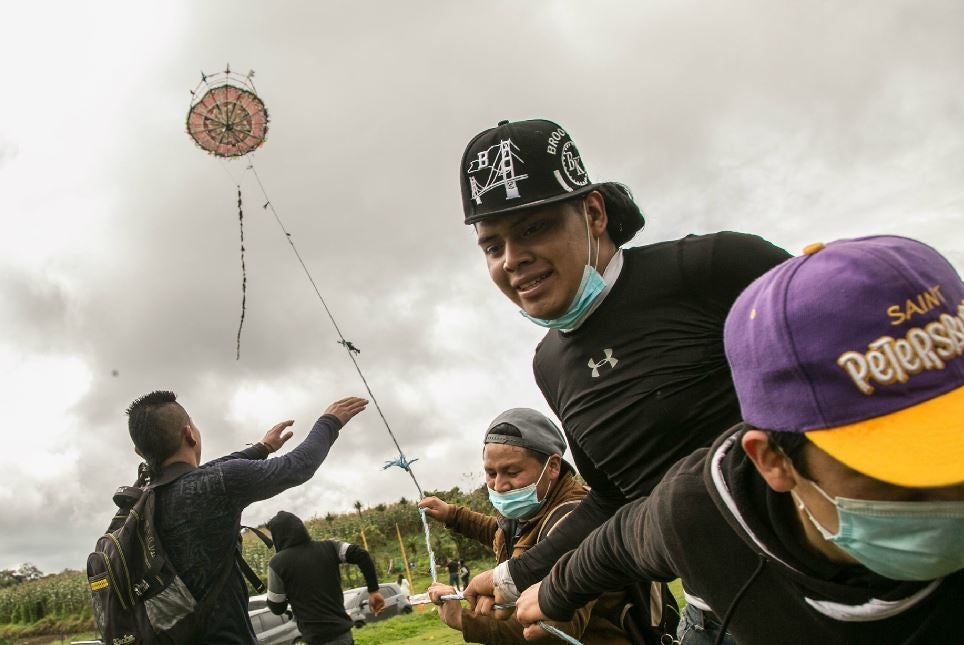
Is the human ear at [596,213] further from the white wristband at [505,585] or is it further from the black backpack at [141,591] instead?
the black backpack at [141,591]

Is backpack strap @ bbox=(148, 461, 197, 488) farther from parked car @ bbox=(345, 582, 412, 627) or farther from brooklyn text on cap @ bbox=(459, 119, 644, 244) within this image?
parked car @ bbox=(345, 582, 412, 627)

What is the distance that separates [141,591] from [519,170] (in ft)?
9.81

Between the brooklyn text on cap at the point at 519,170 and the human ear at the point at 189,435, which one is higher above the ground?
the brooklyn text on cap at the point at 519,170

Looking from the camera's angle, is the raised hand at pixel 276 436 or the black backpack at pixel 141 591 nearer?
the black backpack at pixel 141 591

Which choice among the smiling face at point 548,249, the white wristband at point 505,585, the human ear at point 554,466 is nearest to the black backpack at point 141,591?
the white wristband at point 505,585

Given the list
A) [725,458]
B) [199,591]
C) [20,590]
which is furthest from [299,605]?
[20,590]

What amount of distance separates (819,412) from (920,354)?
0.20 m

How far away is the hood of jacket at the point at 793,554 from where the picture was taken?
1340 millimetres

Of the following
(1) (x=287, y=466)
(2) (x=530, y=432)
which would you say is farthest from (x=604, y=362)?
(1) (x=287, y=466)

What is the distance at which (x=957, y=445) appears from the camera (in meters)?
1.14

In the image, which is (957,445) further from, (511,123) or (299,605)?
(299,605)

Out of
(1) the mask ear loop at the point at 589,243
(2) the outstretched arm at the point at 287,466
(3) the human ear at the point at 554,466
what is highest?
(1) the mask ear loop at the point at 589,243

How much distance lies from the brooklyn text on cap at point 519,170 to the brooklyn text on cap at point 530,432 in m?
1.66

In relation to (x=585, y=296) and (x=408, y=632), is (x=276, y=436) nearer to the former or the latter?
(x=585, y=296)
